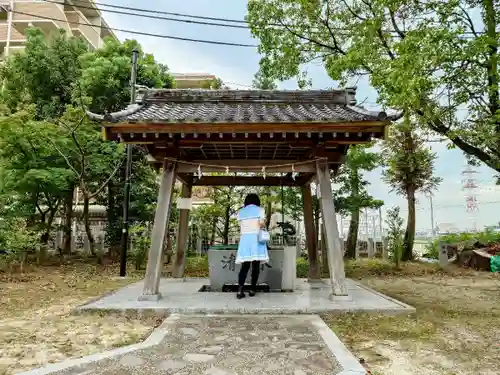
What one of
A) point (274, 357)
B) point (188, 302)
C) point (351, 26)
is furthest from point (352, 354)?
point (351, 26)

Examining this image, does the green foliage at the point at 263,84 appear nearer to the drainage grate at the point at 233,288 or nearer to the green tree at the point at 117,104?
the green tree at the point at 117,104

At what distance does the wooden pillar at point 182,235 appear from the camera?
9.56 meters

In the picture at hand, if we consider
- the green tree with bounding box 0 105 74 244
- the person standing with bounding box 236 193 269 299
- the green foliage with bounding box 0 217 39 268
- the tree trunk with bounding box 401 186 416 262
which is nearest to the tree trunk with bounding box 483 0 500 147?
the person standing with bounding box 236 193 269 299

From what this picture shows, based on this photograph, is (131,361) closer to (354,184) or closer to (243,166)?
(243,166)

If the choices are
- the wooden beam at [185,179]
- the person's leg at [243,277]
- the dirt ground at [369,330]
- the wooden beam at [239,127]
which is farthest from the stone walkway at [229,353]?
the wooden beam at [185,179]

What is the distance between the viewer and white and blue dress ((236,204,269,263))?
23.8 ft

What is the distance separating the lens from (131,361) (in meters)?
3.94

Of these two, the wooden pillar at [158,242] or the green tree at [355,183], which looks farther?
the green tree at [355,183]

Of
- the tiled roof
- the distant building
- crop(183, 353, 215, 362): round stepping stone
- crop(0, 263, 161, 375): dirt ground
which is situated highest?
the distant building

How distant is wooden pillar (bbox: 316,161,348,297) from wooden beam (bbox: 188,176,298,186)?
8.99 feet

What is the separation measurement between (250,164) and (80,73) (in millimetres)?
12274

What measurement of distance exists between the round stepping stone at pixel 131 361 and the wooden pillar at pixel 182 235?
218 inches

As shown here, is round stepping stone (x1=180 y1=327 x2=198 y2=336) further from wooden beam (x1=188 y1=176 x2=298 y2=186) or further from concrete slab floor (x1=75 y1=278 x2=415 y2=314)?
wooden beam (x1=188 y1=176 x2=298 y2=186)

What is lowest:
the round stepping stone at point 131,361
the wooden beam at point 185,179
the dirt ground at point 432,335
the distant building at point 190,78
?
the dirt ground at point 432,335
